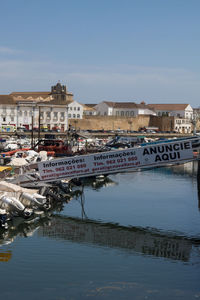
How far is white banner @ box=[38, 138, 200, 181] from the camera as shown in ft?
106

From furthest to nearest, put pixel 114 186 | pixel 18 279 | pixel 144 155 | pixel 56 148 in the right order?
pixel 56 148 < pixel 114 186 < pixel 144 155 < pixel 18 279

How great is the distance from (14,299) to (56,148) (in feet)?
164

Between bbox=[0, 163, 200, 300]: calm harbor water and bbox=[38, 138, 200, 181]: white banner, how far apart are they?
2954 millimetres

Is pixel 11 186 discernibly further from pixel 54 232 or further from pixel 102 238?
pixel 102 238

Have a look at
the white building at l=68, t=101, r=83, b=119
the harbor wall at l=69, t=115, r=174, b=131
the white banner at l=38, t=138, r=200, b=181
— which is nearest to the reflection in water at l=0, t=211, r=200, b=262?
the white banner at l=38, t=138, r=200, b=181

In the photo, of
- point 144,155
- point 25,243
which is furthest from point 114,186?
point 25,243

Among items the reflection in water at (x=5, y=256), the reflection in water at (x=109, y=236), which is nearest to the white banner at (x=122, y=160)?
the reflection in water at (x=109, y=236)

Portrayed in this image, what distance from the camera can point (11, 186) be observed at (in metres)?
33.4

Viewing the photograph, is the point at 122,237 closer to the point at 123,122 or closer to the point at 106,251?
the point at 106,251

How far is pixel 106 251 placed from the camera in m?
25.9

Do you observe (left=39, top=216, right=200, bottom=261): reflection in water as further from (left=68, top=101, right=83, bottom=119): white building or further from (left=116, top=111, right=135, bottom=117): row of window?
(left=116, top=111, right=135, bottom=117): row of window

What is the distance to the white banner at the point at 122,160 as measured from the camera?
32375 millimetres

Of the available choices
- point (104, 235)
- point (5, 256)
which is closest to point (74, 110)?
point (104, 235)

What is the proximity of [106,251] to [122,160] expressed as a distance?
9.51 m
